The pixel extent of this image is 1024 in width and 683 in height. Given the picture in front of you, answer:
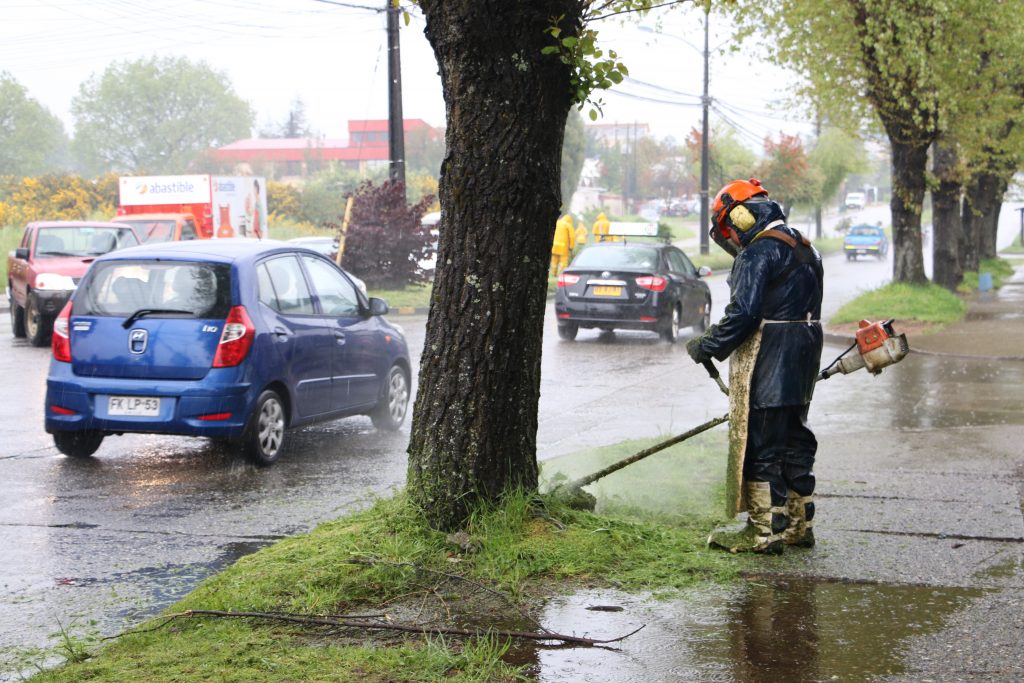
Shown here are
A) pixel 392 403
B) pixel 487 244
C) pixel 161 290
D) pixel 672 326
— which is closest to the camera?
pixel 487 244

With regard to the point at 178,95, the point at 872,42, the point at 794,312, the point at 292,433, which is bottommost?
the point at 292,433

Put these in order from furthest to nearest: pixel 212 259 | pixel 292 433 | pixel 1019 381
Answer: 1. pixel 1019 381
2. pixel 292 433
3. pixel 212 259

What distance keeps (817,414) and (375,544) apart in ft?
22.6

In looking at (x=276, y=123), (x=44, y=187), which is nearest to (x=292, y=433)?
(x=44, y=187)

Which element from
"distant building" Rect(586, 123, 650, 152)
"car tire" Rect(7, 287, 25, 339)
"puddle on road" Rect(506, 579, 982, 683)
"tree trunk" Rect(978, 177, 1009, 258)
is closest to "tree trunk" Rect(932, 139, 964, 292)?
"tree trunk" Rect(978, 177, 1009, 258)

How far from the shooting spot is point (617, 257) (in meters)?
19.6

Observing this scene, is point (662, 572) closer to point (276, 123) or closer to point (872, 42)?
point (872, 42)

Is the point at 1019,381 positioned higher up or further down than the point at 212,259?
further down

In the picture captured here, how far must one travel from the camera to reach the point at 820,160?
70562 mm

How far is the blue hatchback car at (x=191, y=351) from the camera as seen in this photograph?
8.68m

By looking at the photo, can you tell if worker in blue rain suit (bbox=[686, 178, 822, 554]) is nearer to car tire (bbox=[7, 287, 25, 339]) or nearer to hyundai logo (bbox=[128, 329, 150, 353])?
hyundai logo (bbox=[128, 329, 150, 353])

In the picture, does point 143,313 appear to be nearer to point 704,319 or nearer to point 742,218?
point 742,218

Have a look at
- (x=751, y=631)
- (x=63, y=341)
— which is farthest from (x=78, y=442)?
(x=751, y=631)

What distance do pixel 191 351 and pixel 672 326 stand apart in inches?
454
